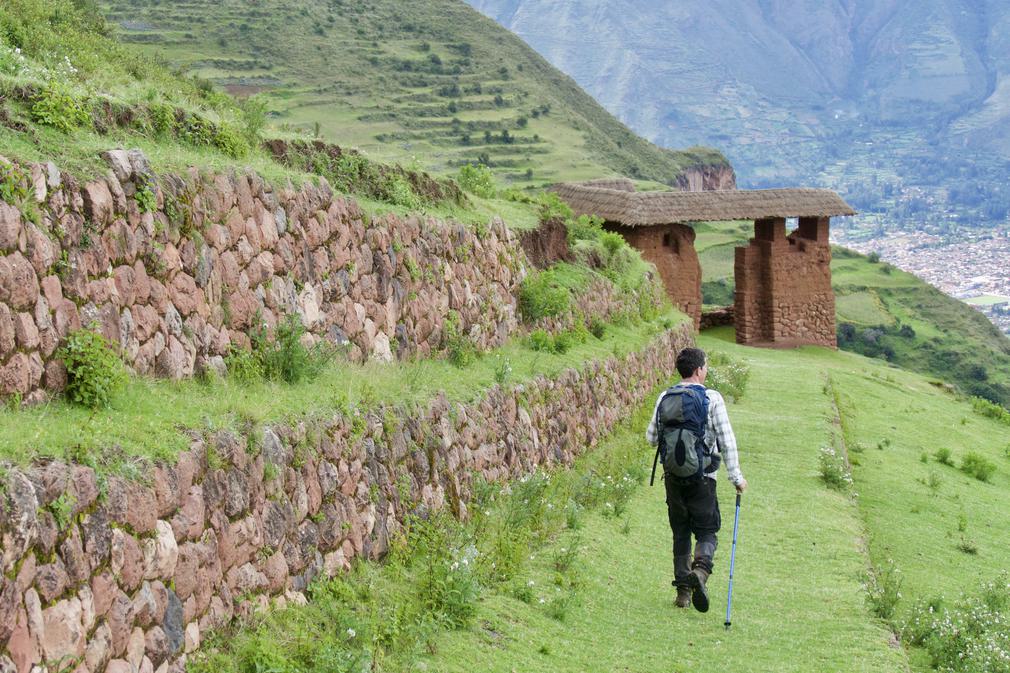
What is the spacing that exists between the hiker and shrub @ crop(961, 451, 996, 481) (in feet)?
40.1

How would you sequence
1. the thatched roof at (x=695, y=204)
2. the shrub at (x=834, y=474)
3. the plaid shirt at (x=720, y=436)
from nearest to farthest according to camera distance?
the plaid shirt at (x=720, y=436) → the shrub at (x=834, y=474) → the thatched roof at (x=695, y=204)

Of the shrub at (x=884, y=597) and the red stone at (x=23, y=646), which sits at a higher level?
the red stone at (x=23, y=646)

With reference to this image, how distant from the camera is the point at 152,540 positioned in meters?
6.65

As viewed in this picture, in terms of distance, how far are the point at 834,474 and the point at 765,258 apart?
2052 cm

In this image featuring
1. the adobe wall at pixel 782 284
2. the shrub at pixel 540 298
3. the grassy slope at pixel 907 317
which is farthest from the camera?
the grassy slope at pixel 907 317

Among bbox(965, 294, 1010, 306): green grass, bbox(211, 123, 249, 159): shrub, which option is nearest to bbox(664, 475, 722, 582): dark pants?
bbox(211, 123, 249, 159): shrub

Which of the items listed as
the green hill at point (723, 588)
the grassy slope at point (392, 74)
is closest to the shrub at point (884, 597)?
the green hill at point (723, 588)

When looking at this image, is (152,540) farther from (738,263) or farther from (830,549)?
(738,263)

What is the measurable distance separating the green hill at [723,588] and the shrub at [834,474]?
28mm

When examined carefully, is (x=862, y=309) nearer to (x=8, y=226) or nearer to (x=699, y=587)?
(x=699, y=587)

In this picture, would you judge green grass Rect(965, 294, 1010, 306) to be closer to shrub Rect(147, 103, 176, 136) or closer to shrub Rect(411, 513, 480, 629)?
shrub Rect(411, 513, 480, 629)

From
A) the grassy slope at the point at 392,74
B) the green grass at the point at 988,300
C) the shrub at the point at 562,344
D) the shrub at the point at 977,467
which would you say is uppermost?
the grassy slope at the point at 392,74

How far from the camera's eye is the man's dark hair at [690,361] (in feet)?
31.0

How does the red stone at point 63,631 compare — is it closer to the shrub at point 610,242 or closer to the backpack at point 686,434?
the backpack at point 686,434
